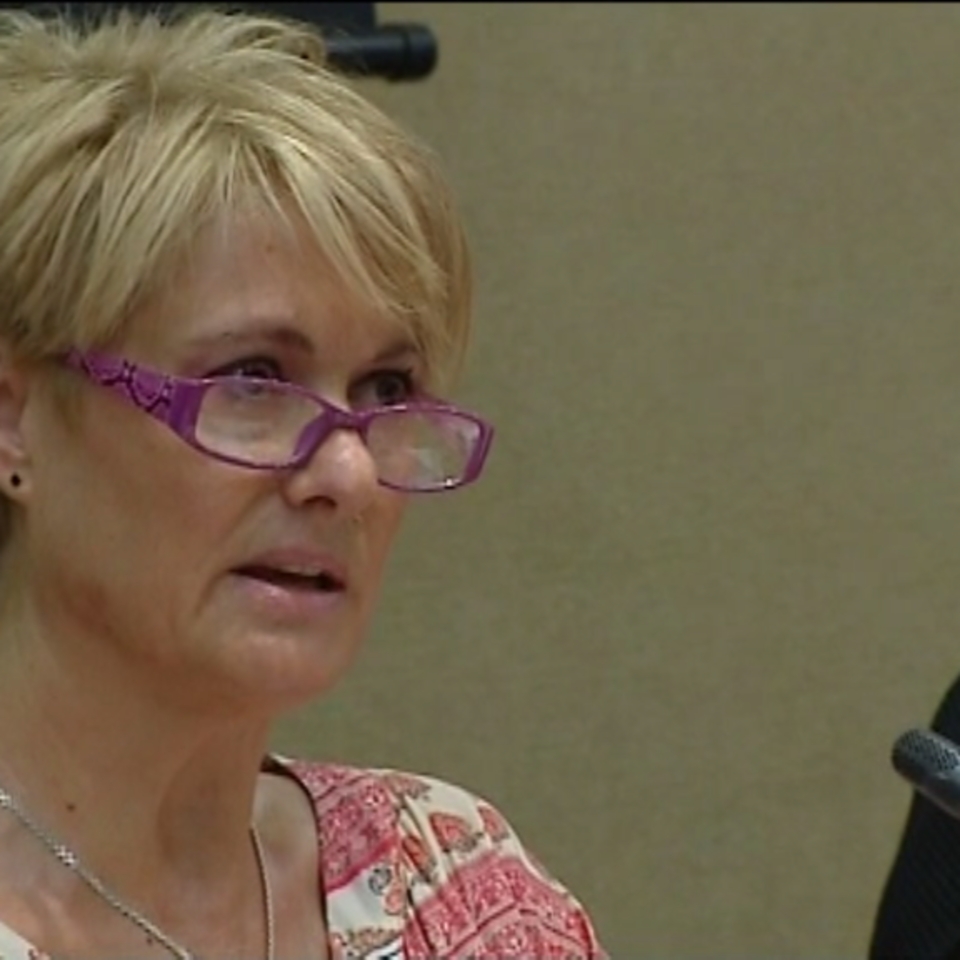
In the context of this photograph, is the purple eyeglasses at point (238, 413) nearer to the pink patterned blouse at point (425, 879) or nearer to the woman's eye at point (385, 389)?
the woman's eye at point (385, 389)

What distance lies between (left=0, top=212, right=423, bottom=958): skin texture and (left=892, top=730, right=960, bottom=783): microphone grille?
1.16 ft

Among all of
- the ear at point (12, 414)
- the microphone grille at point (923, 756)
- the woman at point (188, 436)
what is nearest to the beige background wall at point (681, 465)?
the woman at point (188, 436)

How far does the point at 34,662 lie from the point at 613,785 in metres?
1.07

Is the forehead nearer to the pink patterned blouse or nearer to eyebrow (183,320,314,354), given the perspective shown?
eyebrow (183,320,314,354)

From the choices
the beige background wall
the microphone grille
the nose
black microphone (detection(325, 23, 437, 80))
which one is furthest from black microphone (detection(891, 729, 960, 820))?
the beige background wall

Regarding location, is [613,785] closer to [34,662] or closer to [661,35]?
[661,35]

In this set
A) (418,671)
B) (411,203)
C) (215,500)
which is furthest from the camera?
(418,671)

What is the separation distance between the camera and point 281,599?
122 cm

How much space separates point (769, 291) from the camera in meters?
2.27

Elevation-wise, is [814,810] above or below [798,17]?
below

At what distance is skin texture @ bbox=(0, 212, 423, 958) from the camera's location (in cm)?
121

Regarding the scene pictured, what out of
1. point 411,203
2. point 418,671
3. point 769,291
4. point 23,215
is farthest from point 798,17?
point 23,215

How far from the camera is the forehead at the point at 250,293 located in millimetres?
1210

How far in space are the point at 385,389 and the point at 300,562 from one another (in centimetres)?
12
